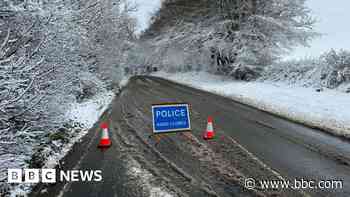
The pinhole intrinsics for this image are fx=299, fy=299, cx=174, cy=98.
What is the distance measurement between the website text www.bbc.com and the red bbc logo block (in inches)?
151

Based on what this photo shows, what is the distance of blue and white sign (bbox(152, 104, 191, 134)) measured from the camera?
9.17m

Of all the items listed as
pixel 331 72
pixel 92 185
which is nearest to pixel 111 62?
pixel 331 72

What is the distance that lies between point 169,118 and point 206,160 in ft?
8.94

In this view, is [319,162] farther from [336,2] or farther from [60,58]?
[336,2]

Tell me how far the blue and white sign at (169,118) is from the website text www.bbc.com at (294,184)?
156 inches

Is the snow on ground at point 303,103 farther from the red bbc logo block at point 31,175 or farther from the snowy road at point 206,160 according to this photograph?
the red bbc logo block at point 31,175

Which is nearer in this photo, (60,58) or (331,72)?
(60,58)

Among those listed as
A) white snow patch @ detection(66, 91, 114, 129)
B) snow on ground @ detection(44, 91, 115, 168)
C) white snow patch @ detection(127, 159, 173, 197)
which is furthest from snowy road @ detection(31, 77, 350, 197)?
white snow patch @ detection(66, 91, 114, 129)

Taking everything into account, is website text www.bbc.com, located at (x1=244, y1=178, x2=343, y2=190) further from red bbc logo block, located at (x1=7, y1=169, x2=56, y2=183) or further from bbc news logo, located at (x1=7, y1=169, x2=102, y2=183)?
red bbc logo block, located at (x1=7, y1=169, x2=56, y2=183)

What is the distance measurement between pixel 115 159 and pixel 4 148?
2.35 metres

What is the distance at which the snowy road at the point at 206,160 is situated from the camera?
5.41m

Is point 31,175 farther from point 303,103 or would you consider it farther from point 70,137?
point 303,103

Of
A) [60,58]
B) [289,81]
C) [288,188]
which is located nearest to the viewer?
[288,188]

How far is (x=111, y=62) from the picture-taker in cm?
2405
